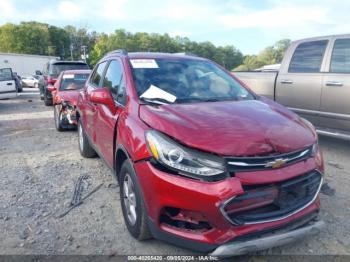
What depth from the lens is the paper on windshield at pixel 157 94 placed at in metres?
3.43

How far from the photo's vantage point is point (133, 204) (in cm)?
313

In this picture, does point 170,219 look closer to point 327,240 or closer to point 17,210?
point 327,240

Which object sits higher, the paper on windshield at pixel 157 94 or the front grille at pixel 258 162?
the paper on windshield at pixel 157 94

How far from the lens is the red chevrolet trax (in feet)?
8.16

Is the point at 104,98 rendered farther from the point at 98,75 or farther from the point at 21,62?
the point at 21,62

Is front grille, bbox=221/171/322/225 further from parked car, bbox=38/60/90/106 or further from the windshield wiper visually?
parked car, bbox=38/60/90/106

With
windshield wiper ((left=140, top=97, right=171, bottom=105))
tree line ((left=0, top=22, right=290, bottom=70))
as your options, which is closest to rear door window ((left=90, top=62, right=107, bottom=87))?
windshield wiper ((left=140, top=97, right=171, bottom=105))

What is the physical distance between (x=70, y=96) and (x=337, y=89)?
5.62m

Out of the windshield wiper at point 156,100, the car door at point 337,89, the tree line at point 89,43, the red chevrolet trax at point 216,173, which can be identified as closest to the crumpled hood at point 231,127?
the red chevrolet trax at point 216,173

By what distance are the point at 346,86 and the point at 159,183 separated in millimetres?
3977

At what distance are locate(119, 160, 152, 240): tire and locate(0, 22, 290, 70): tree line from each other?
66751 millimetres

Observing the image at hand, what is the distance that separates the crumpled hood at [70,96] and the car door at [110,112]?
3.42 metres

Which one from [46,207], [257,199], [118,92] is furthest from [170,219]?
[46,207]

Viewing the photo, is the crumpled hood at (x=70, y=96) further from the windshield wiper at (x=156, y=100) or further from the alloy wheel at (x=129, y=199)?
the alloy wheel at (x=129, y=199)
